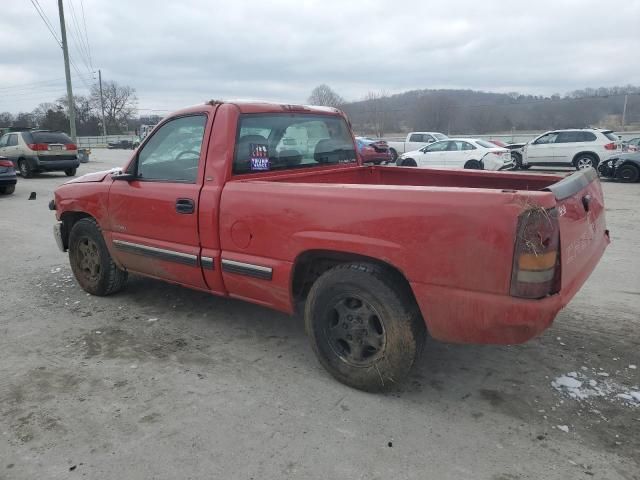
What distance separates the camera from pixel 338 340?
327 centimetres

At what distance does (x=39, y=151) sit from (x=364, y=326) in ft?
58.0

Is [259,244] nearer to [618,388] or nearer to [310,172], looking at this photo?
[310,172]

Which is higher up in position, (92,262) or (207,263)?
(207,263)

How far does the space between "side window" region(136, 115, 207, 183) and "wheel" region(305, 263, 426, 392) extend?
1.49 metres

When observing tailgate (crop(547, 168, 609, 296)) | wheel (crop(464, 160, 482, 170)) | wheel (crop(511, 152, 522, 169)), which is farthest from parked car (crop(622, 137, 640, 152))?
tailgate (crop(547, 168, 609, 296))

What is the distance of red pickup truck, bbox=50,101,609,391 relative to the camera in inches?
101

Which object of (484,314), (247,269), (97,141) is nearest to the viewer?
(484,314)

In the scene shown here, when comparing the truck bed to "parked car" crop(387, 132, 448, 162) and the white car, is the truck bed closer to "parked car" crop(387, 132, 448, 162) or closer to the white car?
the white car

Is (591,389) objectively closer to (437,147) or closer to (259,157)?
(259,157)

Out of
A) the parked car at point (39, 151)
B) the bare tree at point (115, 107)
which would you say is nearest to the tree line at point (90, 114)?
the bare tree at point (115, 107)

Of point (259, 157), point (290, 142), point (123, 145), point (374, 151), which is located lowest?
point (374, 151)

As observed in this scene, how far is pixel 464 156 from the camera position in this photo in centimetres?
1844

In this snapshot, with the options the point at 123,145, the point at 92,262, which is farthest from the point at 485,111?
the point at 92,262

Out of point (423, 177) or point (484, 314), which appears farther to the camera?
point (423, 177)
